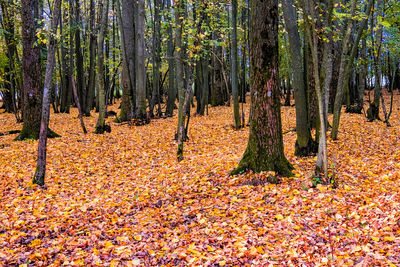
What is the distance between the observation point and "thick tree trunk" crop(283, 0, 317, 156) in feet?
25.1

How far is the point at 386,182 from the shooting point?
597cm

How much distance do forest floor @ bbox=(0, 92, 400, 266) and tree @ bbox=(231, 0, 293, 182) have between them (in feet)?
1.44

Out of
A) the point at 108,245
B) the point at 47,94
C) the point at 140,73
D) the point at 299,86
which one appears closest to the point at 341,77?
the point at 299,86

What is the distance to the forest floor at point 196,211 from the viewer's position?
160 inches

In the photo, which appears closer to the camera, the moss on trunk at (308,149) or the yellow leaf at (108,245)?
the yellow leaf at (108,245)

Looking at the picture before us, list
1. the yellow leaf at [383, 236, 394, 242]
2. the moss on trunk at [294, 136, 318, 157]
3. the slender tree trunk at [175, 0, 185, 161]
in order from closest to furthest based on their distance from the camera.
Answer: the yellow leaf at [383, 236, 394, 242], the moss on trunk at [294, 136, 318, 157], the slender tree trunk at [175, 0, 185, 161]

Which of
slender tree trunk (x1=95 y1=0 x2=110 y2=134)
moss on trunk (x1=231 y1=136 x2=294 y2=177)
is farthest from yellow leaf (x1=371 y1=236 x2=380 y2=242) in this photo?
slender tree trunk (x1=95 y1=0 x2=110 y2=134)

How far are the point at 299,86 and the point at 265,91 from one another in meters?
2.08

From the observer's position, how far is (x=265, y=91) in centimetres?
614

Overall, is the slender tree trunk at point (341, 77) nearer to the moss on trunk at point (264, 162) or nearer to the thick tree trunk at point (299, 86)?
the thick tree trunk at point (299, 86)

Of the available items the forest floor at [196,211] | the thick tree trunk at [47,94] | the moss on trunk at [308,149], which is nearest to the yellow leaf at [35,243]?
the forest floor at [196,211]

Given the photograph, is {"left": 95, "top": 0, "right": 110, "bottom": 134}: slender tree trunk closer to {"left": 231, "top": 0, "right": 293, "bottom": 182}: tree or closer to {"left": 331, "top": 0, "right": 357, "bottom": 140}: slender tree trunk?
{"left": 231, "top": 0, "right": 293, "bottom": 182}: tree

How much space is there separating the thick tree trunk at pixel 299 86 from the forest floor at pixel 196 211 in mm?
552

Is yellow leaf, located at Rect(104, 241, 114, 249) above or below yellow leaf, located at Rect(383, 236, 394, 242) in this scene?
below
